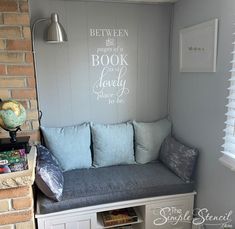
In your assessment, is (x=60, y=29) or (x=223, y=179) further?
(x=60, y=29)

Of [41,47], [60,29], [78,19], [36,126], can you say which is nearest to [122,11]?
[78,19]

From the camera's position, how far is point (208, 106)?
1890 millimetres

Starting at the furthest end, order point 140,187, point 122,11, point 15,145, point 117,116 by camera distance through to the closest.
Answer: point 117,116 < point 122,11 < point 140,187 < point 15,145

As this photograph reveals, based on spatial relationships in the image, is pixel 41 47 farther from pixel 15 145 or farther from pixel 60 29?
pixel 15 145

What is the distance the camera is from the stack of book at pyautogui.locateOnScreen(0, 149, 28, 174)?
1497mm

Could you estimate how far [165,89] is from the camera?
254 cm

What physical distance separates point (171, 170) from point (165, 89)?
2.77 feet

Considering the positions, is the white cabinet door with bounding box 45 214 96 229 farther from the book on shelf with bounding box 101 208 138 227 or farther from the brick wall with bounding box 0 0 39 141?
the brick wall with bounding box 0 0 39 141

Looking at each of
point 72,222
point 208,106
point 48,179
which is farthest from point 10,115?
point 208,106

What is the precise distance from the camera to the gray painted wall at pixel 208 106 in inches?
66.3

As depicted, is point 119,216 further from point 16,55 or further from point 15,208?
point 16,55

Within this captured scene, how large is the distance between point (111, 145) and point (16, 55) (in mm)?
1135

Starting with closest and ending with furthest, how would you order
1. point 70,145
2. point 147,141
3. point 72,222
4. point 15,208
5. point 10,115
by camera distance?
point 15,208
point 10,115
point 72,222
point 70,145
point 147,141

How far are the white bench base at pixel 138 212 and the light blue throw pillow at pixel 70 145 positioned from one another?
0.48 meters
